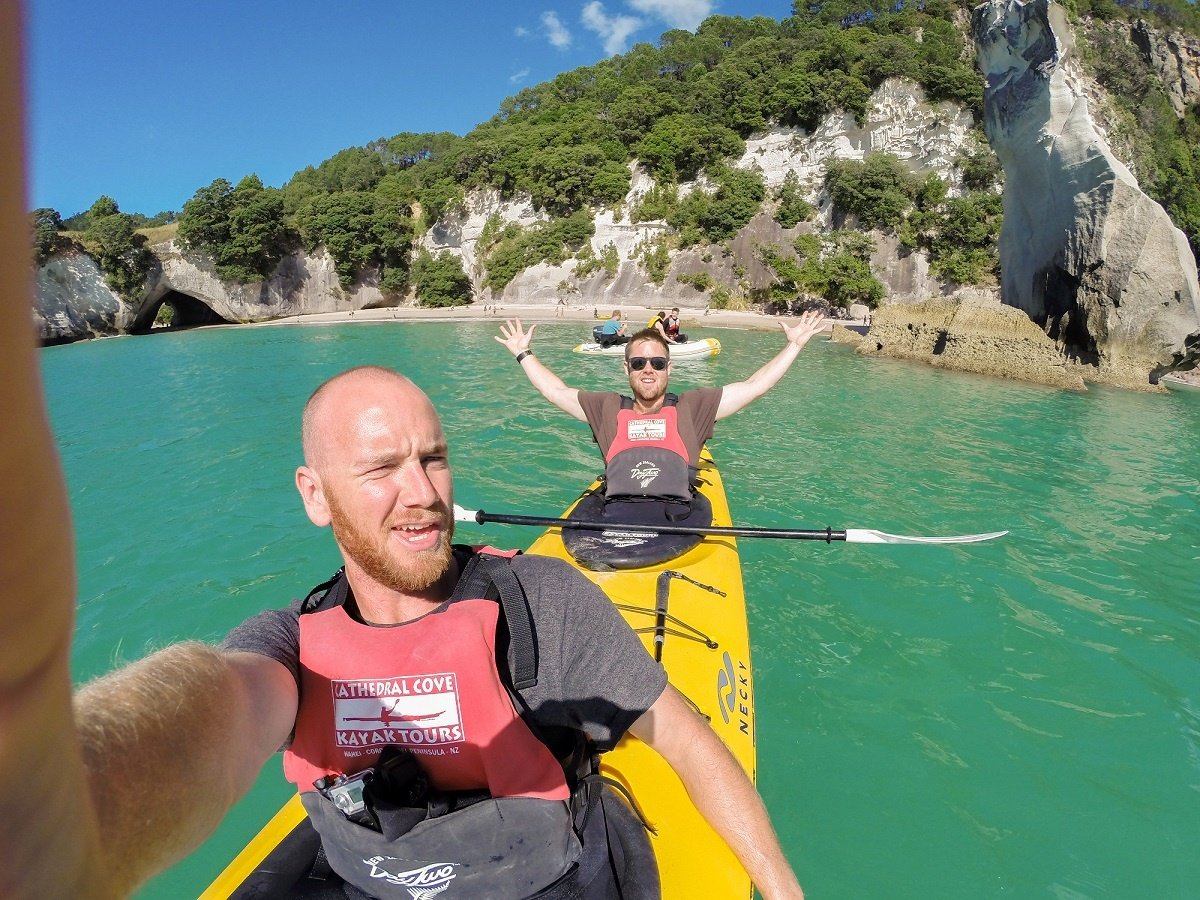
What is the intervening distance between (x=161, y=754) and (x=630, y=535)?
353 centimetres

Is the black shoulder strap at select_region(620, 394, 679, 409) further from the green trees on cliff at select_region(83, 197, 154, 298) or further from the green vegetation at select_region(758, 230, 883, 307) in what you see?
the green trees on cliff at select_region(83, 197, 154, 298)

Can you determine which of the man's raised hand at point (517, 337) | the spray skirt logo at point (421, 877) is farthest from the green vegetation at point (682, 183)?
the spray skirt logo at point (421, 877)

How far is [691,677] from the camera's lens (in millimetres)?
3211

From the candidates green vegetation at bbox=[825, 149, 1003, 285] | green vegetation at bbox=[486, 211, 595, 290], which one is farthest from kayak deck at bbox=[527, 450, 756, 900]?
green vegetation at bbox=[486, 211, 595, 290]

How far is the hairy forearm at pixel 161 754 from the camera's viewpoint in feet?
3.63

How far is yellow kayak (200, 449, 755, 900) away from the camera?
2.21m

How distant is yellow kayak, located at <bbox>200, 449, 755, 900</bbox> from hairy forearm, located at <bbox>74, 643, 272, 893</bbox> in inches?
35.6

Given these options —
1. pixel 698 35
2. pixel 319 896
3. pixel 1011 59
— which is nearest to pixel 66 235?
pixel 1011 59

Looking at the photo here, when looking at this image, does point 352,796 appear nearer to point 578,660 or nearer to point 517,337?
point 578,660

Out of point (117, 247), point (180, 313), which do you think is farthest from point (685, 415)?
point (180, 313)

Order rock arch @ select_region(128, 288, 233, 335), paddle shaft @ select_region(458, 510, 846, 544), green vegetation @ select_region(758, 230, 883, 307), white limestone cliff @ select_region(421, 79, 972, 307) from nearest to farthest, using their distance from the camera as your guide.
→ paddle shaft @ select_region(458, 510, 846, 544)
green vegetation @ select_region(758, 230, 883, 307)
white limestone cliff @ select_region(421, 79, 972, 307)
rock arch @ select_region(128, 288, 233, 335)

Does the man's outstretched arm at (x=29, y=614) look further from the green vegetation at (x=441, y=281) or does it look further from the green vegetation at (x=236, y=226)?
the green vegetation at (x=236, y=226)

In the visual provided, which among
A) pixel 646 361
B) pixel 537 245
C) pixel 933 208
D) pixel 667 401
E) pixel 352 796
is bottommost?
pixel 352 796

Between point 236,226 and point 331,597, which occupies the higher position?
point 236,226
